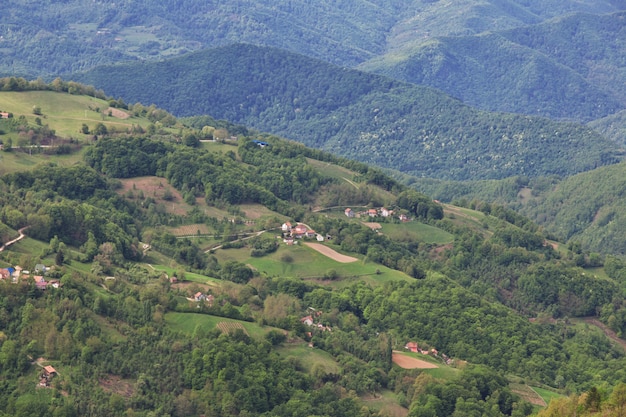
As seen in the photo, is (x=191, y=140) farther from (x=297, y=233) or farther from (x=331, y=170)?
(x=297, y=233)

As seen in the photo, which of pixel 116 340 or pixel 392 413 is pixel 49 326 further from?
pixel 392 413

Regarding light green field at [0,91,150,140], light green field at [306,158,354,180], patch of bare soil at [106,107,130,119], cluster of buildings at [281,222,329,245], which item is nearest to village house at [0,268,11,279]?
cluster of buildings at [281,222,329,245]

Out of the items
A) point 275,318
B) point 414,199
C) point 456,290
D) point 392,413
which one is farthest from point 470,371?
point 414,199

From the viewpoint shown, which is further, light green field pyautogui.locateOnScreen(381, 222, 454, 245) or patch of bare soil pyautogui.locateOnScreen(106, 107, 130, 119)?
patch of bare soil pyautogui.locateOnScreen(106, 107, 130, 119)

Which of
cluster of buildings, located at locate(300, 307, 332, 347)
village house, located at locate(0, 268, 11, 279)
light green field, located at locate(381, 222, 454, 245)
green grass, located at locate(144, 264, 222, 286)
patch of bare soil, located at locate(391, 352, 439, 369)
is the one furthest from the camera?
light green field, located at locate(381, 222, 454, 245)

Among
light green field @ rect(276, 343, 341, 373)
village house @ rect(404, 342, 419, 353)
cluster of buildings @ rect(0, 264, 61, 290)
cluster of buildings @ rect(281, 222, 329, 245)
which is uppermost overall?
cluster of buildings @ rect(0, 264, 61, 290)

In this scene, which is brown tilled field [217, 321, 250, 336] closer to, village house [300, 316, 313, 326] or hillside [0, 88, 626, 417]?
hillside [0, 88, 626, 417]

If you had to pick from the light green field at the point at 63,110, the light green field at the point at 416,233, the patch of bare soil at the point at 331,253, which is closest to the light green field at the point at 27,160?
the light green field at the point at 63,110

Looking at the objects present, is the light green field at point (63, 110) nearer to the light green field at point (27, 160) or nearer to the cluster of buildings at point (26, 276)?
the light green field at point (27, 160)
